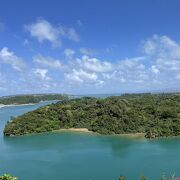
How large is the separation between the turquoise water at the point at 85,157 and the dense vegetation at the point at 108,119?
10.1 feet

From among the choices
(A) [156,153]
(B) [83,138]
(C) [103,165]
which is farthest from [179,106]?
(C) [103,165]

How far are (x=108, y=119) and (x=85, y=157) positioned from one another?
21090 mm

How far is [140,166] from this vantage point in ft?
130

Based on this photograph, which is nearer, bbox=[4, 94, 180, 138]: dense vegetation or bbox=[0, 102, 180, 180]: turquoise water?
bbox=[0, 102, 180, 180]: turquoise water

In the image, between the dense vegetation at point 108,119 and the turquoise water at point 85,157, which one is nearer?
the turquoise water at point 85,157

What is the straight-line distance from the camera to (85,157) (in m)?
46.0

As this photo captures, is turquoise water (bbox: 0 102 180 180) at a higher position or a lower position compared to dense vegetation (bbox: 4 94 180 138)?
lower

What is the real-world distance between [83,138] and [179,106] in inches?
838

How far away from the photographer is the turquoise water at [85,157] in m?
38.0

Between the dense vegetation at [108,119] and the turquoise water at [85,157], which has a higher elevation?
the dense vegetation at [108,119]

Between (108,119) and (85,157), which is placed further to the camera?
(108,119)

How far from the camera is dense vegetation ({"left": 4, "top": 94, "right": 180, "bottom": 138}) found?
2451 inches

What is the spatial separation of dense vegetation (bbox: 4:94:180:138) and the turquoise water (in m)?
3.08

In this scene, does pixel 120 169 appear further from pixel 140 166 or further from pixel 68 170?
pixel 68 170
